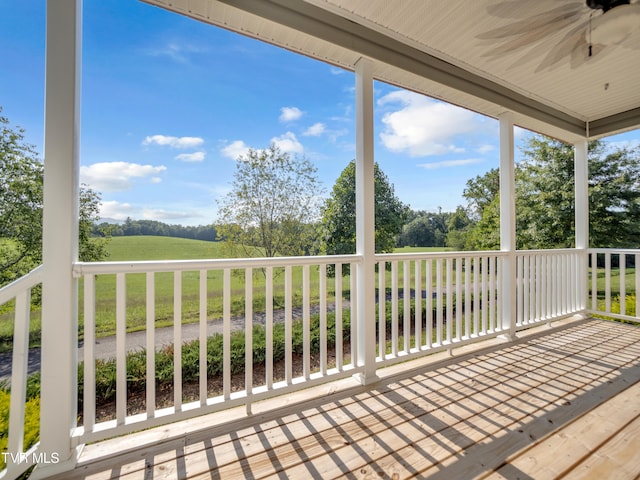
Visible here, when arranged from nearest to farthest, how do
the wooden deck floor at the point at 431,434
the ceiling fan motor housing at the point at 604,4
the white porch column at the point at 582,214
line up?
the wooden deck floor at the point at 431,434
the ceiling fan motor housing at the point at 604,4
the white porch column at the point at 582,214

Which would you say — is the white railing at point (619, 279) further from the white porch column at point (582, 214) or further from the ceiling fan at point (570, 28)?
the ceiling fan at point (570, 28)

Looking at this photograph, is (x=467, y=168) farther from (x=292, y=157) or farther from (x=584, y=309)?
(x=292, y=157)

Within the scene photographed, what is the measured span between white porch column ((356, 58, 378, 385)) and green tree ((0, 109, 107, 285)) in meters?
2.46

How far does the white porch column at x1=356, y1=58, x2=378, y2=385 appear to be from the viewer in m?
2.22

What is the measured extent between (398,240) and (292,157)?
5.74 feet

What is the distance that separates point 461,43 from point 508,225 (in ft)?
6.09

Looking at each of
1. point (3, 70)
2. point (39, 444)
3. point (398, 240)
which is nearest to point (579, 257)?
point (398, 240)

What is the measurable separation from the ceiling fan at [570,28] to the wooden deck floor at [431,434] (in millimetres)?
2335

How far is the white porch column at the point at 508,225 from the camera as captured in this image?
310cm

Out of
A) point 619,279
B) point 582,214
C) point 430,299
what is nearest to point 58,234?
point 430,299

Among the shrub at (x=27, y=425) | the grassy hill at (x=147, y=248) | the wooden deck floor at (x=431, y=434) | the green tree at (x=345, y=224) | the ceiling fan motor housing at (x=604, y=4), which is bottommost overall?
the wooden deck floor at (x=431, y=434)

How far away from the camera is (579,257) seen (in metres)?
3.94

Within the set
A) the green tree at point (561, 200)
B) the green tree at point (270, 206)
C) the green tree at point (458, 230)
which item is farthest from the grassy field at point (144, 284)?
the green tree at point (561, 200)

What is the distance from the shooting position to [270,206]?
11.5ft
